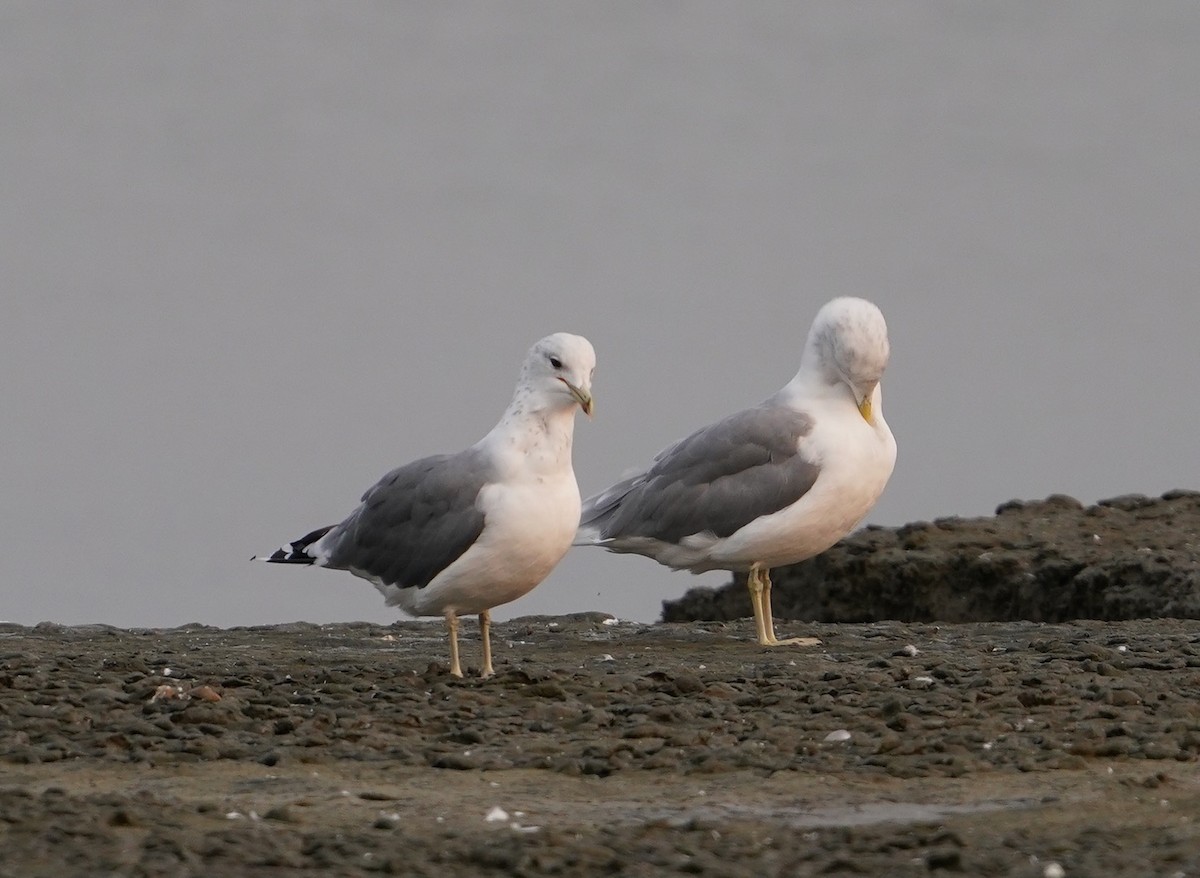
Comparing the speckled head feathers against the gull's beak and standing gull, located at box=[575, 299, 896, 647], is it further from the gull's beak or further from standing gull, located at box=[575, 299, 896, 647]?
the gull's beak

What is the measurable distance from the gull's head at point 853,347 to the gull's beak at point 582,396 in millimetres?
1968

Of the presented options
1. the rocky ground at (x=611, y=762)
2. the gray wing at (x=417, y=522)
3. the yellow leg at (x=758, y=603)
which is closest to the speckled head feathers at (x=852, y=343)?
the yellow leg at (x=758, y=603)

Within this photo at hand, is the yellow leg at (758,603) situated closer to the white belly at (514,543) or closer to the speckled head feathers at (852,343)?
the speckled head feathers at (852,343)

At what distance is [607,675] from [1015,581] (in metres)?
5.08

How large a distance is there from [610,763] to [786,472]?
3.36 m

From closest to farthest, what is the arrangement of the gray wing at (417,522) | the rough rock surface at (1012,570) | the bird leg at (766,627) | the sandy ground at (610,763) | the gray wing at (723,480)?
the sandy ground at (610,763) < the gray wing at (417,522) < the bird leg at (766,627) < the gray wing at (723,480) < the rough rock surface at (1012,570)

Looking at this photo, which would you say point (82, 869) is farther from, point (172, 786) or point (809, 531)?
point (809, 531)

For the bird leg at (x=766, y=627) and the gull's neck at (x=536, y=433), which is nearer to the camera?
the gull's neck at (x=536, y=433)

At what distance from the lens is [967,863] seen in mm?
4617

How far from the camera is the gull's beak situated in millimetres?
7387

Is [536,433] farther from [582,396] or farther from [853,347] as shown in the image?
[853,347]

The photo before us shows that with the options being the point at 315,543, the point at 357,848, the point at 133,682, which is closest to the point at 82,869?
the point at 357,848

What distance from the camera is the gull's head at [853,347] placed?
899 cm

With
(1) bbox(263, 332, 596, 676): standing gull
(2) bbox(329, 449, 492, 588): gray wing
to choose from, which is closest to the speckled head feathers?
(1) bbox(263, 332, 596, 676): standing gull
